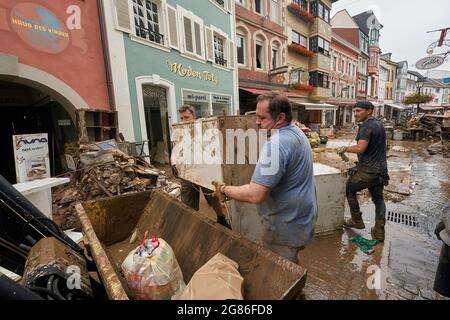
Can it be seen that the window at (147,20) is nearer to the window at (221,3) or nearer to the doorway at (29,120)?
the doorway at (29,120)

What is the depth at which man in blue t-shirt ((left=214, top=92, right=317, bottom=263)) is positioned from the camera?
181 cm

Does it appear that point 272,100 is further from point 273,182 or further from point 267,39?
point 267,39

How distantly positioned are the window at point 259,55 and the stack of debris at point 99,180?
13.5 metres

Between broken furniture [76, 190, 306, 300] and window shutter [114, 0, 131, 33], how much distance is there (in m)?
6.23

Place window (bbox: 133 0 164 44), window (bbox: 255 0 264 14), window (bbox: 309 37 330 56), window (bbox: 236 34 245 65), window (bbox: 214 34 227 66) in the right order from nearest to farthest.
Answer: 1. window (bbox: 133 0 164 44)
2. window (bbox: 214 34 227 66)
3. window (bbox: 236 34 245 65)
4. window (bbox: 255 0 264 14)
5. window (bbox: 309 37 330 56)

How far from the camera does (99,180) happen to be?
500 centimetres

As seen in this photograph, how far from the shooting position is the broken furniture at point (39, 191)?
10.3 ft

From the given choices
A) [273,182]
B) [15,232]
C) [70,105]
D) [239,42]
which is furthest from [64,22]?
[239,42]

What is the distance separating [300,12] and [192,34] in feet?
44.2

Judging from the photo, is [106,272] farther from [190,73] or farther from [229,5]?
[229,5]

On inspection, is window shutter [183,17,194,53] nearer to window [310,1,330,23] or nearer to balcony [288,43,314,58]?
balcony [288,43,314,58]

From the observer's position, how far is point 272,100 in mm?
1932

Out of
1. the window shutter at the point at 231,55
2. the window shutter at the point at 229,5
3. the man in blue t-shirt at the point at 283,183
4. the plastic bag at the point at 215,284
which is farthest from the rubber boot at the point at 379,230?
the window shutter at the point at 229,5

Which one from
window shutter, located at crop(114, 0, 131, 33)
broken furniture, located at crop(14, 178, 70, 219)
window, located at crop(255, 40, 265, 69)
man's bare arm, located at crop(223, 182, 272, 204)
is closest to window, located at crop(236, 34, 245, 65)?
window, located at crop(255, 40, 265, 69)
